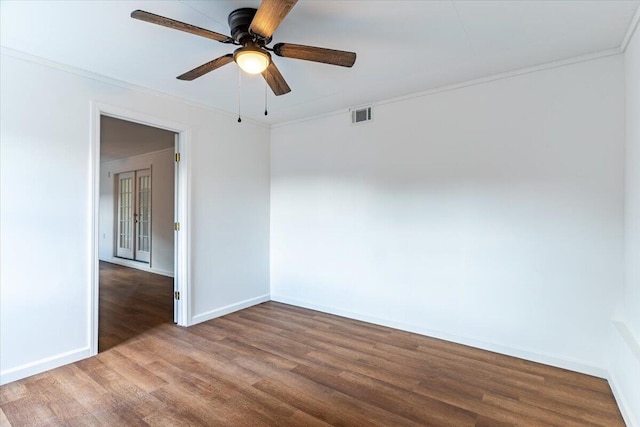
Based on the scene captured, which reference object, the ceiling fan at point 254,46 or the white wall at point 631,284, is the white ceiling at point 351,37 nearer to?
the ceiling fan at point 254,46

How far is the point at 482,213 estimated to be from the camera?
298 centimetres

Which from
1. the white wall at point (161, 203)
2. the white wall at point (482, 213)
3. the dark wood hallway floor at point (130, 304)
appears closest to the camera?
the white wall at point (482, 213)

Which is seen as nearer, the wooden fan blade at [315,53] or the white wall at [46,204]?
the wooden fan blade at [315,53]

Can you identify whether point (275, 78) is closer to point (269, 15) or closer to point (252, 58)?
point (252, 58)

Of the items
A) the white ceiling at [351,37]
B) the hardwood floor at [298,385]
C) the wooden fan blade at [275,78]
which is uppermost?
the white ceiling at [351,37]

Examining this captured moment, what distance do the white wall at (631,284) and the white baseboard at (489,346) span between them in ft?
0.56

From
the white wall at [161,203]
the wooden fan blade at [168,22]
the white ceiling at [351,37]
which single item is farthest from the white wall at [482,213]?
the white wall at [161,203]

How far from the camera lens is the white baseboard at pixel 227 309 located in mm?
→ 3639

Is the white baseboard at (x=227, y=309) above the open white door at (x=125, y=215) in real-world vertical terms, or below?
below

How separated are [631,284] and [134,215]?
790 centimetres

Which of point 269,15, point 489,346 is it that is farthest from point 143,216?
point 489,346

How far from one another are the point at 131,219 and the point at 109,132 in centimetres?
280

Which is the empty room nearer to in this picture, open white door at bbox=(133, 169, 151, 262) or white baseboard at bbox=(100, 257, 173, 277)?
white baseboard at bbox=(100, 257, 173, 277)

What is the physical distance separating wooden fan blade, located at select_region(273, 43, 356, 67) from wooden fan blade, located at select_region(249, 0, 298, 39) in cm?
15
